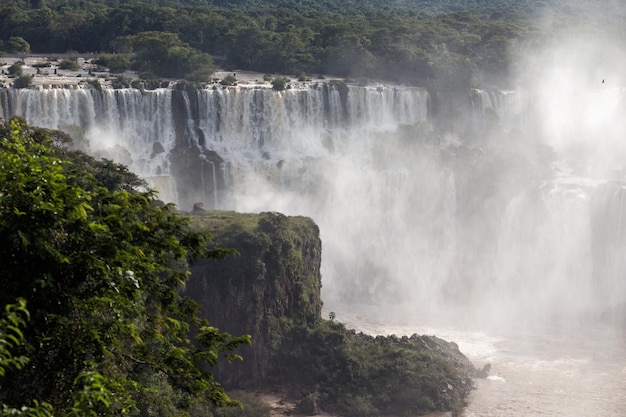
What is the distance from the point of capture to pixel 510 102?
73.4 m

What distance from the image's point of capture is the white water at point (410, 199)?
5131cm

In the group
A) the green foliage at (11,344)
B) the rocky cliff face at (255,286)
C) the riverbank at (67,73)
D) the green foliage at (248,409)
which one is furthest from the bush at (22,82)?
the green foliage at (11,344)

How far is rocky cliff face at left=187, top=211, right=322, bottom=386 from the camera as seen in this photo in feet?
126

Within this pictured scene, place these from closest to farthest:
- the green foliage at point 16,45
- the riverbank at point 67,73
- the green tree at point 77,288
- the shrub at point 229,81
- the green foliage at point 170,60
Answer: the green tree at point 77,288, the riverbank at point 67,73, the shrub at point 229,81, the green foliage at point 170,60, the green foliage at point 16,45

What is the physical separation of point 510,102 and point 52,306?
64088 mm

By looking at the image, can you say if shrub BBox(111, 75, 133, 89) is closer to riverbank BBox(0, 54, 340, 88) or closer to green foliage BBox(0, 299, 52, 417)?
riverbank BBox(0, 54, 340, 88)

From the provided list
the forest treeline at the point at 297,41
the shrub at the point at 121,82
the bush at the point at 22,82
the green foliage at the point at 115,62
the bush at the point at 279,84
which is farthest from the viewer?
the forest treeline at the point at 297,41

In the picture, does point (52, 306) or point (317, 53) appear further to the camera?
point (317, 53)

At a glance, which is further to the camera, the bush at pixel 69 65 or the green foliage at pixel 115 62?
the green foliage at pixel 115 62

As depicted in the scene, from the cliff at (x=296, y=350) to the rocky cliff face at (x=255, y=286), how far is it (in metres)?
0.04

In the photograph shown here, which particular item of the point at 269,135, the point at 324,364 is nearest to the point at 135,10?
the point at 269,135

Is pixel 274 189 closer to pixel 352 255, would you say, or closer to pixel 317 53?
pixel 352 255

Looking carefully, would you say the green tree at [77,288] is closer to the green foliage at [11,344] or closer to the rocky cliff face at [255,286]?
the green foliage at [11,344]

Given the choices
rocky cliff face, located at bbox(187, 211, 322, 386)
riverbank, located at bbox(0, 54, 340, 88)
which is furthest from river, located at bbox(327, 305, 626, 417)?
riverbank, located at bbox(0, 54, 340, 88)
